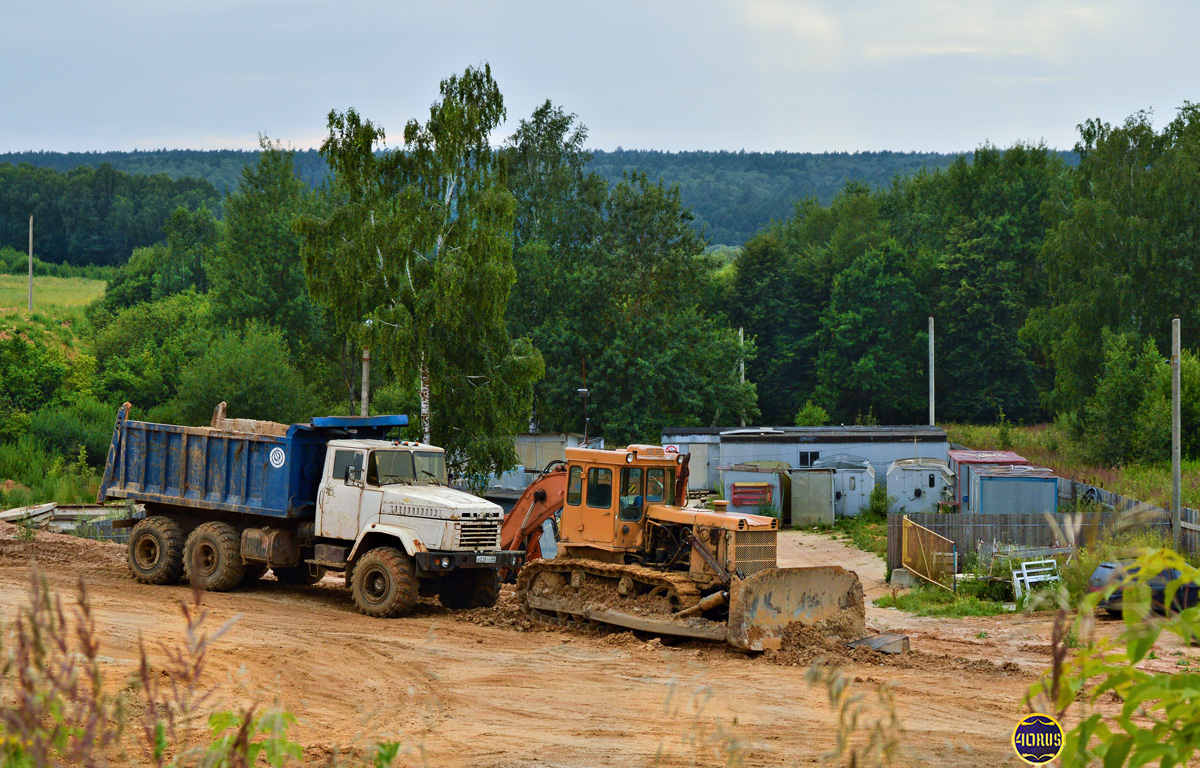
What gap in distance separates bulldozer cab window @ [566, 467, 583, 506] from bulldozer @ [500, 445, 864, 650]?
16mm

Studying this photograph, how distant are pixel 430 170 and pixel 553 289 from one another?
22.3 meters

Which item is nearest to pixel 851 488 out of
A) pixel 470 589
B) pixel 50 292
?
pixel 470 589

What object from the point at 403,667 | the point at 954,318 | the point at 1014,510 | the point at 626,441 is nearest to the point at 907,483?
the point at 1014,510

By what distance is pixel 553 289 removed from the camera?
52.1 m

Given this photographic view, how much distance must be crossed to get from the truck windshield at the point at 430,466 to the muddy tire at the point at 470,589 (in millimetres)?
1643

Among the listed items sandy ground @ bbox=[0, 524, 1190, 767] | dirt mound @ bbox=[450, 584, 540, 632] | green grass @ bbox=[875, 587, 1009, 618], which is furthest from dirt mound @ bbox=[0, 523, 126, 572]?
green grass @ bbox=[875, 587, 1009, 618]

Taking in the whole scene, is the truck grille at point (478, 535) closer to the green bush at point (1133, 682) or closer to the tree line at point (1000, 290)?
the green bush at point (1133, 682)

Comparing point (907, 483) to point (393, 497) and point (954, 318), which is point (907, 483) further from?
point (954, 318)

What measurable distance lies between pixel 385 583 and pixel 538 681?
194 inches

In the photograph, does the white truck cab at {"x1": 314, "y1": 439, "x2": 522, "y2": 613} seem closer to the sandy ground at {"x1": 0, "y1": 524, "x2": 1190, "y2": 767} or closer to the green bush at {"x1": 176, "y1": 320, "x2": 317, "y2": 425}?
the sandy ground at {"x1": 0, "y1": 524, "x2": 1190, "y2": 767}

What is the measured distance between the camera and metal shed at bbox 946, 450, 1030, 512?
3585cm

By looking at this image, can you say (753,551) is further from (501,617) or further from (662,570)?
(501,617)

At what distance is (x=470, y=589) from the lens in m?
18.1

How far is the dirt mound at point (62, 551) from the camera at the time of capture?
21.1 m
